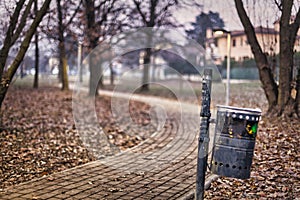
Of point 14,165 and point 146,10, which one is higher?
point 146,10

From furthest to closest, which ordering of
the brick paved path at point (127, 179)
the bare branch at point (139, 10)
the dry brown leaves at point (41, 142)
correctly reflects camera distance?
the bare branch at point (139, 10), the dry brown leaves at point (41, 142), the brick paved path at point (127, 179)

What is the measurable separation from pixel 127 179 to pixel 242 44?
1344 centimetres

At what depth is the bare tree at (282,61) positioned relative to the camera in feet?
38.7

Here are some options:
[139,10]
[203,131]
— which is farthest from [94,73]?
[203,131]

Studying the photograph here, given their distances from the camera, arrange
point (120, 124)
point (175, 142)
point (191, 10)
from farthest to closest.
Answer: point (191, 10) < point (120, 124) < point (175, 142)

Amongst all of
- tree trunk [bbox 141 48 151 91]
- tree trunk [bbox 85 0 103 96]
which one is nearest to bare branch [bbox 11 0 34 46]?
tree trunk [bbox 85 0 103 96]

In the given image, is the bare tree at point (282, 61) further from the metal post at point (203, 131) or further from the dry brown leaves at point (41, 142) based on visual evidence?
the metal post at point (203, 131)

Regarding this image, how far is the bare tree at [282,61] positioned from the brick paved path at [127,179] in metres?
3.87

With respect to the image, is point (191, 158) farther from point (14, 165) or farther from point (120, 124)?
point (120, 124)

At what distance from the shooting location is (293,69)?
1270cm

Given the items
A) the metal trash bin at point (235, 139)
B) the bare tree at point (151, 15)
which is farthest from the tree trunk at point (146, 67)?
the metal trash bin at point (235, 139)

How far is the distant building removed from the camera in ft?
45.3

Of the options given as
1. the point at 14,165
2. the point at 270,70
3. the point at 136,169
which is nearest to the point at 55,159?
the point at 14,165

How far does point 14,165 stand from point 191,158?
3.28 meters
